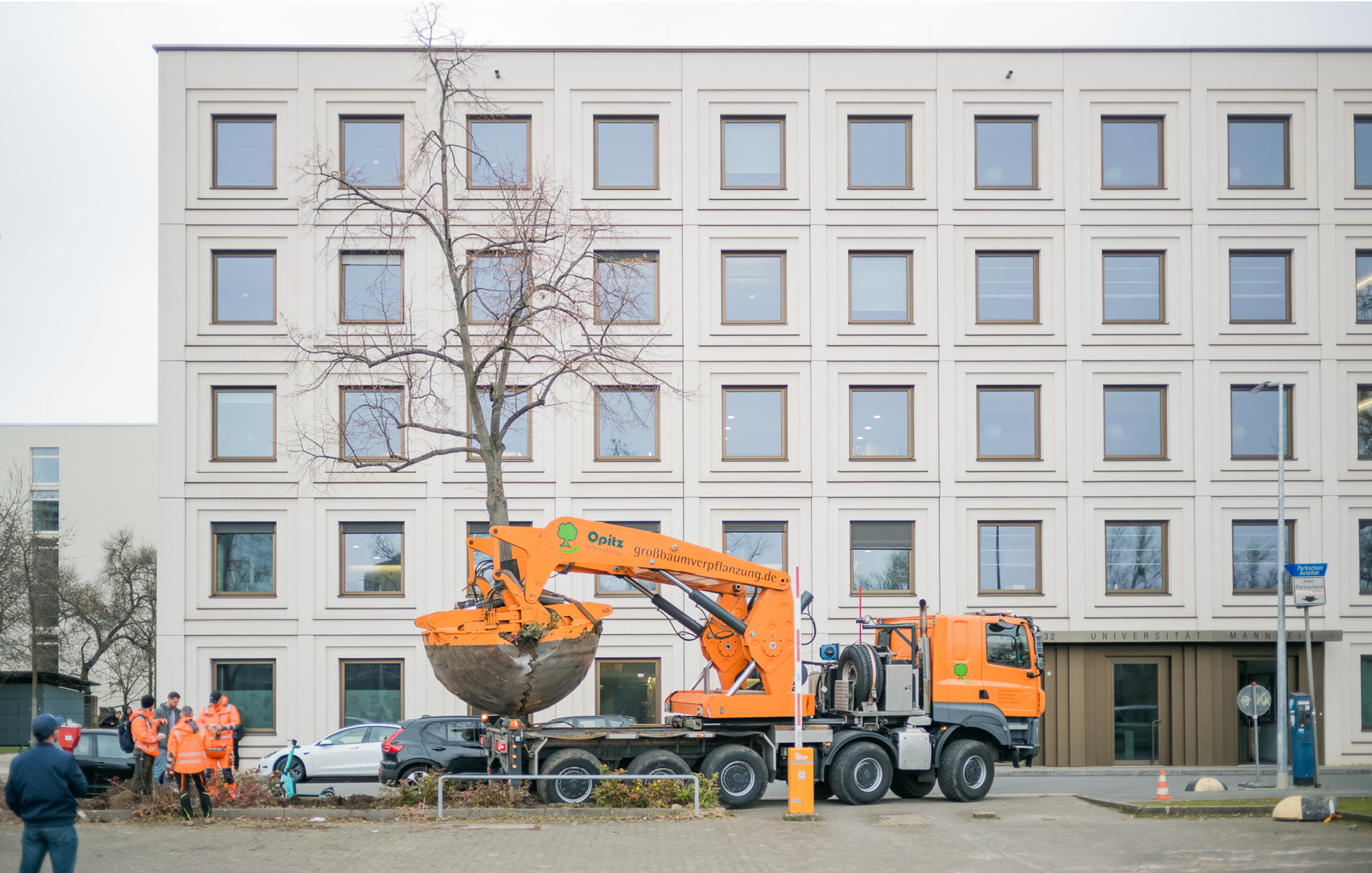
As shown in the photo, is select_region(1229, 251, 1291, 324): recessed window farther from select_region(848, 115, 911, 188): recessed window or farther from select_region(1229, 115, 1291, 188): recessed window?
select_region(848, 115, 911, 188): recessed window

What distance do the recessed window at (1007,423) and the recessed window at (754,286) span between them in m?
5.12

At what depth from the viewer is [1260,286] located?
29.5 m

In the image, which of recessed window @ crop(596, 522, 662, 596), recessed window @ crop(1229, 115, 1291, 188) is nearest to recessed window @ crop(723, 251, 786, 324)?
recessed window @ crop(596, 522, 662, 596)

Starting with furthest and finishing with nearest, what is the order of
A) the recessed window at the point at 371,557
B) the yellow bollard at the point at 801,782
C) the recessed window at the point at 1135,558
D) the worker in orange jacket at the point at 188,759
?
1. the recessed window at the point at 1135,558
2. the recessed window at the point at 371,557
3. the yellow bollard at the point at 801,782
4. the worker in orange jacket at the point at 188,759

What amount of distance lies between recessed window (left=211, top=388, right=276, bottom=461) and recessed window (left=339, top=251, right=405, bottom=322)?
2683 mm

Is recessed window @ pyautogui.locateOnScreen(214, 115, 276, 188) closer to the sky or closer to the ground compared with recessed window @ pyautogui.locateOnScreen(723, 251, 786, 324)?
closer to the sky

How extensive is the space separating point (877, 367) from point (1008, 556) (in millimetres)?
5217

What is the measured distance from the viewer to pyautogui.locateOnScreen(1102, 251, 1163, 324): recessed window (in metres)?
29.3

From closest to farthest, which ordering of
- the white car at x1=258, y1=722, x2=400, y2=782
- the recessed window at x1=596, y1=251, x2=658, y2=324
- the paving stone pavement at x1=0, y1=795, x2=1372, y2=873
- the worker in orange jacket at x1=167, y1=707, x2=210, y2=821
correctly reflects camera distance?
the paving stone pavement at x1=0, y1=795, x2=1372, y2=873 → the worker in orange jacket at x1=167, y1=707, x2=210, y2=821 → the white car at x1=258, y1=722, x2=400, y2=782 → the recessed window at x1=596, y1=251, x2=658, y2=324

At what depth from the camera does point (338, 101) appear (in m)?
29.0

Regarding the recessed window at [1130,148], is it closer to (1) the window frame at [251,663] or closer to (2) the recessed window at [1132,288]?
(2) the recessed window at [1132,288]

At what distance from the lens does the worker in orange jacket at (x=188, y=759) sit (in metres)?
15.6

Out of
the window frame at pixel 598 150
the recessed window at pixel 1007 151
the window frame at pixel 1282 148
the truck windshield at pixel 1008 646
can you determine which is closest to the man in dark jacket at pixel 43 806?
the truck windshield at pixel 1008 646

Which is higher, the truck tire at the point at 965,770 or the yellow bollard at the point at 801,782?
the yellow bollard at the point at 801,782
